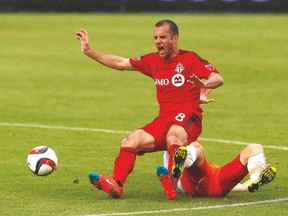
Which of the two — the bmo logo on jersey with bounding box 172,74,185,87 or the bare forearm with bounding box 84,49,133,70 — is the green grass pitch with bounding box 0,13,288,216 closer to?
the bmo logo on jersey with bounding box 172,74,185,87

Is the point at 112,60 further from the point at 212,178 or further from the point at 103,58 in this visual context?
the point at 212,178

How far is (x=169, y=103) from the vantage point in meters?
13.1

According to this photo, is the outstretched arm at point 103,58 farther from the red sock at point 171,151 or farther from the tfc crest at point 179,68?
the red sock at point 171,151

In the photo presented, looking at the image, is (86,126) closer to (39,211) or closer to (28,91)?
(28,91)

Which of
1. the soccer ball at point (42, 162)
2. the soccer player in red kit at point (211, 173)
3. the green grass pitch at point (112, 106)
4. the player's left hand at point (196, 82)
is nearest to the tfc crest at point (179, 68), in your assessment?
the player's left hand at point (196, 82)

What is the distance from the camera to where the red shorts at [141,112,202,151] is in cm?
1288

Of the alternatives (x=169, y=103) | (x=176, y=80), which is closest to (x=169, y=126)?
(x=169, y=103)

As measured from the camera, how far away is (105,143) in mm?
17750

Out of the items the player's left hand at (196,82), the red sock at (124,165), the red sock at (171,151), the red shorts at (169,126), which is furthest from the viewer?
the red shorts at (169,126)

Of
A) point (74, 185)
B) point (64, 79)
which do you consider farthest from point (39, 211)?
point (64, 79)

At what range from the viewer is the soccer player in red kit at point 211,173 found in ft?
39.9

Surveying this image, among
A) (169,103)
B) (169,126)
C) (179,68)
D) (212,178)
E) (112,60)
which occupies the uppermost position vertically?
(112,60)

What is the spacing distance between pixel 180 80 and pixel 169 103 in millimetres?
311

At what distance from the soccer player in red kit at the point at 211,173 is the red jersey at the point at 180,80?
0.64 metres
